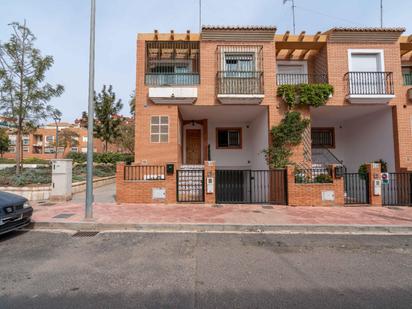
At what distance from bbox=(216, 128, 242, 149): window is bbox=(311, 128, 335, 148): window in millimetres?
5427

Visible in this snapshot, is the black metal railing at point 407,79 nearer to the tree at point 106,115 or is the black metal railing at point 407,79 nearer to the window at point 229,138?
the window at point 229,138

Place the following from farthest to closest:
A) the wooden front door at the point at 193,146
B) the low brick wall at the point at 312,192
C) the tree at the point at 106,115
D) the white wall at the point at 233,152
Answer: the tree at the point at 106,115 → the wooden front door at the point at 193,146 → the white wall at the point at 233,152 → the low brick wall at the point at 312,192

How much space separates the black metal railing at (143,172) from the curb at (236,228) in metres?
3.34

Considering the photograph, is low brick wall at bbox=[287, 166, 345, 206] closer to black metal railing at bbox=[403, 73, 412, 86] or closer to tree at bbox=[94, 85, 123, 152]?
black metal railing at bbox=[403, 73, 412, 86]

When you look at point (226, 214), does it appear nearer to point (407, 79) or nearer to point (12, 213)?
point (12, 213)

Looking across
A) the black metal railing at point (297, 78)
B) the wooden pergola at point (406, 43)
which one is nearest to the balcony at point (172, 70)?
the black metal railing at point (297, 78)

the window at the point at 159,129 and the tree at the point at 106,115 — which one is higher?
the tree at the point at 106,115

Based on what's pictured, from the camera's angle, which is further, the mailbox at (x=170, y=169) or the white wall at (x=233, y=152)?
the white wall at (x=233, y=152)

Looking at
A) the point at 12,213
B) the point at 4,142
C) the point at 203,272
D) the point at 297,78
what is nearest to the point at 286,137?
the point at 297,78

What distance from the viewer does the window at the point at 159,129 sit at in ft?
39.9

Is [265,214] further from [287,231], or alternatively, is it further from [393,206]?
[393,206]

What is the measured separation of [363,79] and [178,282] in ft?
46.3

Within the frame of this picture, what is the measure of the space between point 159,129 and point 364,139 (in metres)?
13.0

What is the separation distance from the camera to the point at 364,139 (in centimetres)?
1465
